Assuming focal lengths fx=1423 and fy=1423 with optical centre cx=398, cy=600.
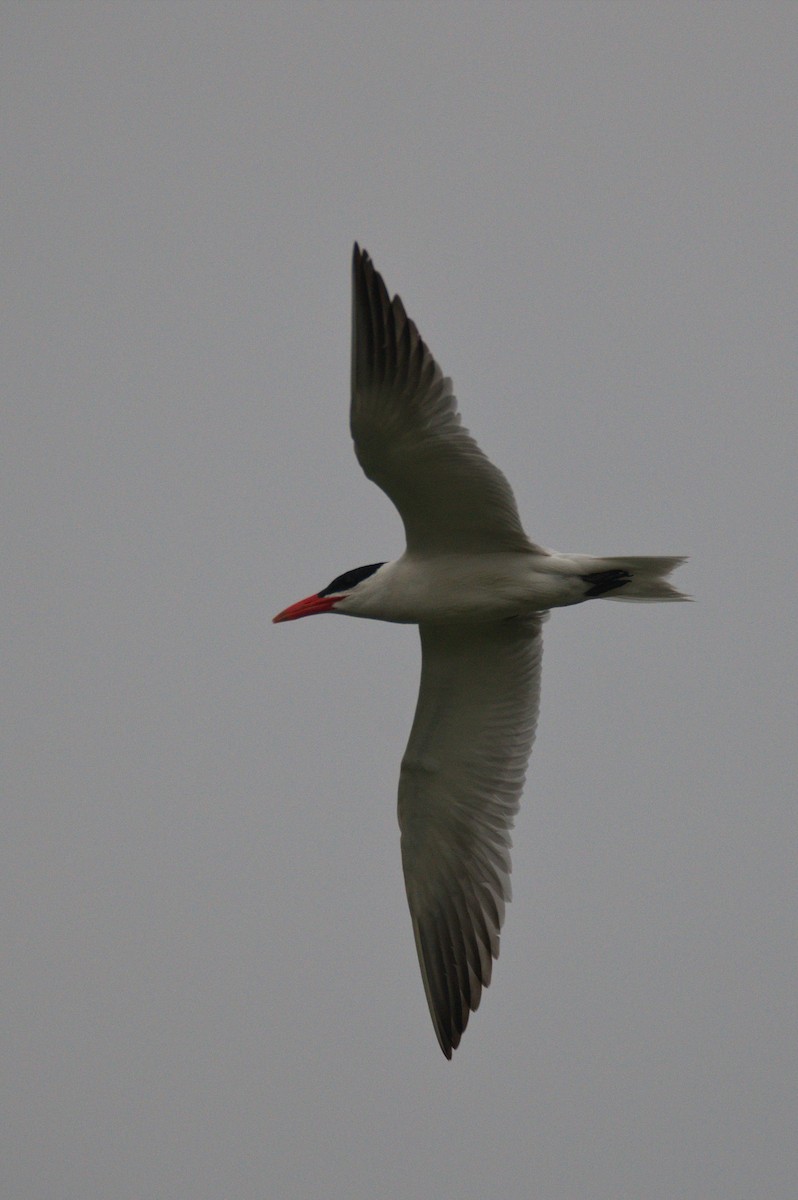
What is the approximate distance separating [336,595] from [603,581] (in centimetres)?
153

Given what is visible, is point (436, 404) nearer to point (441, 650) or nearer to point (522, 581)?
point (522, 581)

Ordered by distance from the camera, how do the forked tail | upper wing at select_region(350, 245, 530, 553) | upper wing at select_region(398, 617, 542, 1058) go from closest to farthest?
upper wing at select_region(350, 245, 530, 553)
the forked tail
upper wing at select_region(398, 617, 542, 1058)

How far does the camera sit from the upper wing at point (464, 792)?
8.52 meters

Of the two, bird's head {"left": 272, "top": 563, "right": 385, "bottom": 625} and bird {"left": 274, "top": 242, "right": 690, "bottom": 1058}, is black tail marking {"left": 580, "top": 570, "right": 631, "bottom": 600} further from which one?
bird's head {"left": 272, "top": 563, "right": 385, "bottom": 625}

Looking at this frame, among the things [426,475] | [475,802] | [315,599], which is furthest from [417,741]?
[426,475]

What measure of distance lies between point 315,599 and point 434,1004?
2.51m

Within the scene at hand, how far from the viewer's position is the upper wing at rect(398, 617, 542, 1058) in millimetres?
8523

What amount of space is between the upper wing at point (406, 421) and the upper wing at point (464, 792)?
1.17 m

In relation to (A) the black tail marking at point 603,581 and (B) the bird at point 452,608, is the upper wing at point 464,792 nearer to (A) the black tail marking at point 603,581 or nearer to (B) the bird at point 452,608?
(B) the bird at point 452,608

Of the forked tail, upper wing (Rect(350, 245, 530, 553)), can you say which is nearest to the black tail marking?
the forked tail

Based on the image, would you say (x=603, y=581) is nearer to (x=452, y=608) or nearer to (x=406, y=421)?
(x=452, y=608)

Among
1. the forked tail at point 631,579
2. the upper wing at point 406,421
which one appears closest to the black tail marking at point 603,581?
the forked tail at point 631,579

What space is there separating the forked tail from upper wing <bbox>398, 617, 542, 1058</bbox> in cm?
71

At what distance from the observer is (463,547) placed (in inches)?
312
